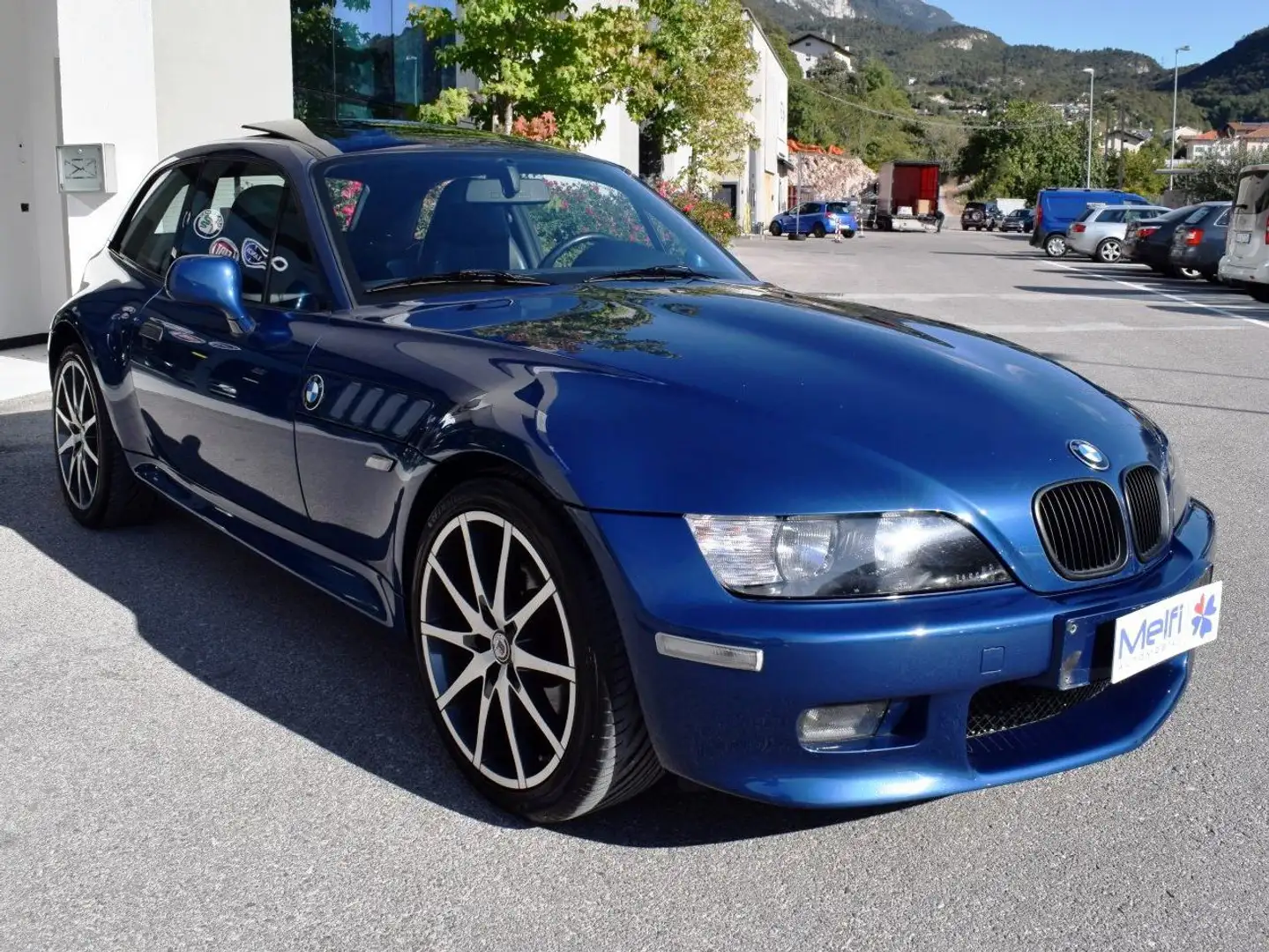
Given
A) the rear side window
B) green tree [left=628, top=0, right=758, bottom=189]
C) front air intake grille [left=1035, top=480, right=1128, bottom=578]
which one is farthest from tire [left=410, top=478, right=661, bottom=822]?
green tree [left=628, top=0, right=758, bottom=189]

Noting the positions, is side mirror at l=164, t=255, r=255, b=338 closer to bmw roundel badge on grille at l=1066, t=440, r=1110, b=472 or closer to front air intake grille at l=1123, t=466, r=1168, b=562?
bmw roundel badge on grille at l=1066, t=440, r=1110, b=472

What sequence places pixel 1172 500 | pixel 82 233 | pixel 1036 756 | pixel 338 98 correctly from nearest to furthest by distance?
pixel 1036 756 < pixel 1172 500 < pixel 82 233 < pixel 338 98

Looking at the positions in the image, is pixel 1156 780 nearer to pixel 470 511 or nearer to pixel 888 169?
pixel 470 511

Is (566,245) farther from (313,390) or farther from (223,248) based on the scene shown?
(223,248)

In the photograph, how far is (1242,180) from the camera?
18766 millimetres

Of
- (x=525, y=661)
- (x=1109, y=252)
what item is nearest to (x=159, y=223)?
(x=525, y=661)

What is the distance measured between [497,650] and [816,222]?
5713 cm

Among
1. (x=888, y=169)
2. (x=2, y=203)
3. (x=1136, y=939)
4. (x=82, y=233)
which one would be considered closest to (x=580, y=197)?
(x=1136, y=939)

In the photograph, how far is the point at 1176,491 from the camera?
321 centimetres

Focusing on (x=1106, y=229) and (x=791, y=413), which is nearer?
(x=791, y=413)

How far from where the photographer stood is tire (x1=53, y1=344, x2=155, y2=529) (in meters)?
5.12

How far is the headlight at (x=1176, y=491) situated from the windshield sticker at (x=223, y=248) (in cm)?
280

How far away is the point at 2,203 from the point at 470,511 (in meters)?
9.75

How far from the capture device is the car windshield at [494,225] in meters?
3.83
